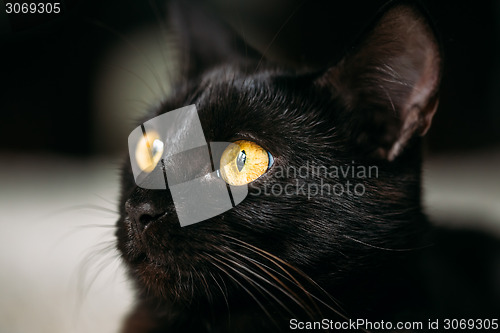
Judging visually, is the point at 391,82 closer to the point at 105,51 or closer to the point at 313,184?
the point at 313,184

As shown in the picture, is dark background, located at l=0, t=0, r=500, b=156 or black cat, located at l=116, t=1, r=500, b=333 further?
dark background, located at l=0, t=0, r=500, b=156

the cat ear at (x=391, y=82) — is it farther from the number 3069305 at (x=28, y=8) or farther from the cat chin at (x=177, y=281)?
the number 3069305 at (x=28, y=8)

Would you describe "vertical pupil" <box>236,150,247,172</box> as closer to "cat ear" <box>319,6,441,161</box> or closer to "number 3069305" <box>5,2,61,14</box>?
"cat ear" <box>319,6,441,161</box>

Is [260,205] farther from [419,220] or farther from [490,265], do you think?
[490,265]

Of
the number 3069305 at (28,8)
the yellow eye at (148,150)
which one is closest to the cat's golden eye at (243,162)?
the yellow eye at (148,150)

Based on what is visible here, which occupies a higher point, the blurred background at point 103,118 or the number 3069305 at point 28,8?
the number 3069305 at point 28,8

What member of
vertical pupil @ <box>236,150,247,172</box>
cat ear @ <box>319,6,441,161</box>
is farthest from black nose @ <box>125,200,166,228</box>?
cat ear @ <box>319,6,441,161</box>
